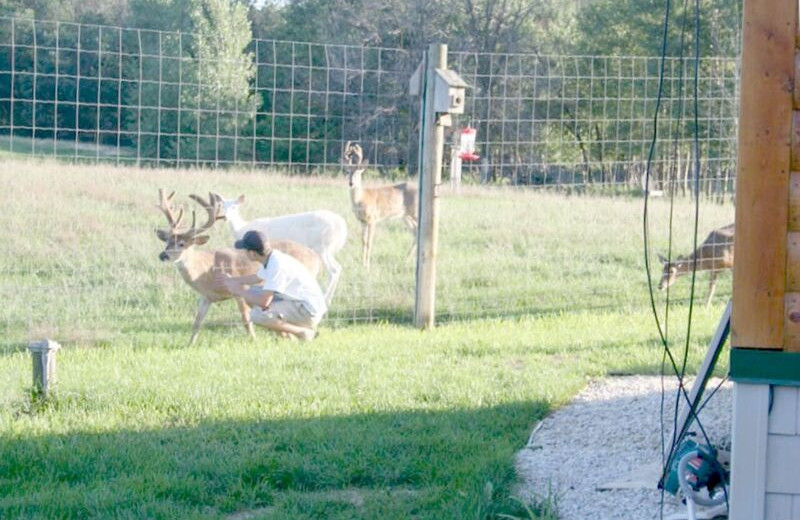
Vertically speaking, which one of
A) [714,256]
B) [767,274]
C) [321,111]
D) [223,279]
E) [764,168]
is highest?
[321,111]

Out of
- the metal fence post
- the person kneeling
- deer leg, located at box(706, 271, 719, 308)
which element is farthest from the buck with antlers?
deer leg, located at box(706, 271, 719, 308)

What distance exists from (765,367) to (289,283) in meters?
5.97

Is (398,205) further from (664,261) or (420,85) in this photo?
(420,85)

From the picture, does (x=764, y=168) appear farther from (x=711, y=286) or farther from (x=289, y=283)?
(x=711, y=286)

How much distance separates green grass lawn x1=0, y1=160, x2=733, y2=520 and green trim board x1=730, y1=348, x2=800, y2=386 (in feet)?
4.08

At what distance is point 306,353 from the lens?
8953 mm

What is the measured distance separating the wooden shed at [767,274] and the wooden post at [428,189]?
6017 millimetres

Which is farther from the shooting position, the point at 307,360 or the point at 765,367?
the point at 307,360

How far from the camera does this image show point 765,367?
4.45 m

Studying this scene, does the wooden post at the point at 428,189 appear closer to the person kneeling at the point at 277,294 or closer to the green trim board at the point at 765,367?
the person kneeling at the point at 277,294

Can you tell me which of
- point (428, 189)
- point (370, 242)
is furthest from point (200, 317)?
point (370, 242)

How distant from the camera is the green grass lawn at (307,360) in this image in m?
5.68

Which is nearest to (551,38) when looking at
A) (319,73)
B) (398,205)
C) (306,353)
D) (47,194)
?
(319,73)

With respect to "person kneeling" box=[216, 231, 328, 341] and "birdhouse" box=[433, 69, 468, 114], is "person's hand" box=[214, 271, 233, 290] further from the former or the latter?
"birdhouse" box=[433, 69, 468, 114]
